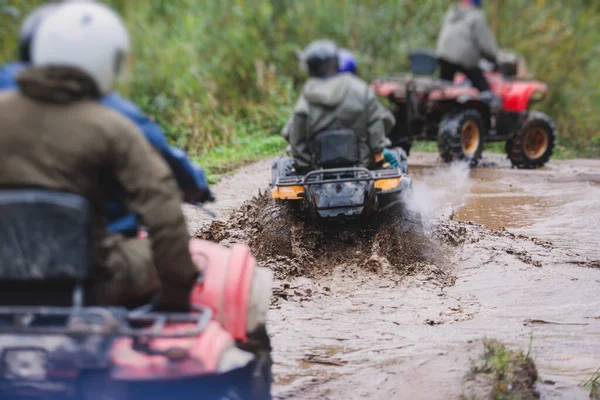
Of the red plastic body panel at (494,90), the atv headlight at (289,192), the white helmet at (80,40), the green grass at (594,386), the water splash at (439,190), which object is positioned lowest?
the water splash at (439,190)

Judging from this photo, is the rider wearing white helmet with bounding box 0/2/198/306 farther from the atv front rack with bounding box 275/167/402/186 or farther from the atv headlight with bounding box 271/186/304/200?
the atv headlight with bounding box 271/186/304/200

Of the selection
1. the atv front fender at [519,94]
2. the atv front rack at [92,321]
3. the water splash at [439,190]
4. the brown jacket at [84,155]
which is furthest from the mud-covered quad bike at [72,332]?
the atv front fender at [519,94]

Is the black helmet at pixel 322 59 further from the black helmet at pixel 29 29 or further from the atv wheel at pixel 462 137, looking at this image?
the atv wheel at pixel 462 137

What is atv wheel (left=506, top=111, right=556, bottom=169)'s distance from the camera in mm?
11555

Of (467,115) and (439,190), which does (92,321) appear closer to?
(439,190)

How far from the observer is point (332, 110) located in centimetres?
630

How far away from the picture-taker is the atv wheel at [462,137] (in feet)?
35.7

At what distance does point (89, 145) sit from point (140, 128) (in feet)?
0.82

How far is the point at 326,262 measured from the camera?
20.9 ft

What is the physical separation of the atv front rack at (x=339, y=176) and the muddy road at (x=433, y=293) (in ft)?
1.63

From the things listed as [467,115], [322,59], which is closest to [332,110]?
[322,59]

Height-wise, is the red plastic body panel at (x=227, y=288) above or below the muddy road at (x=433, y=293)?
above

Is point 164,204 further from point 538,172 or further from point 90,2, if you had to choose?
point 538,172

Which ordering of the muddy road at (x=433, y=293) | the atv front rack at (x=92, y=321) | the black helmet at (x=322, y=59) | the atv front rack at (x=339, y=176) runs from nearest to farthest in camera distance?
the atv front rack at (x=92, y=321) < the muddy road at (x=433, y=293) < the atv front rack at (x=339, y=176) < the black helmet at (x=322, y=59)
